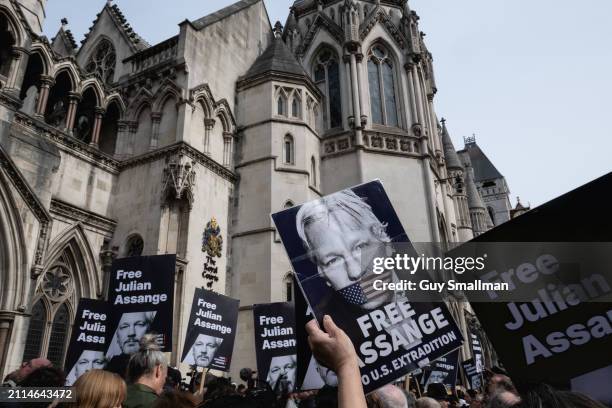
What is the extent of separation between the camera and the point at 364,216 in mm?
3746

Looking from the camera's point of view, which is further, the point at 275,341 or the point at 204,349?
the point at 275,341

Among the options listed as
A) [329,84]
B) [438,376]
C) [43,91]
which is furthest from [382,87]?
[438,376]

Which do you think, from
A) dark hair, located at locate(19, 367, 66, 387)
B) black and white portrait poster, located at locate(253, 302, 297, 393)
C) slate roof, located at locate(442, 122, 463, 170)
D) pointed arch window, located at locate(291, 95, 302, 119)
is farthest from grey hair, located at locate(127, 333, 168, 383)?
slate roof, located at locate(442, 122, 463, 170)

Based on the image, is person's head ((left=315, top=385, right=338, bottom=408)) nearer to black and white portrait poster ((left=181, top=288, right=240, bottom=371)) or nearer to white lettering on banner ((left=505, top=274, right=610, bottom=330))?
white lettering on banner ((left=505, top=274, right=610, bottom=330))

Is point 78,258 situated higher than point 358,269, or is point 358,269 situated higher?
point 78,258

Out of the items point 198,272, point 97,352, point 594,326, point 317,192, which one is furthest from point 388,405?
point 317,192

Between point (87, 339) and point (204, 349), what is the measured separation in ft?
6.51

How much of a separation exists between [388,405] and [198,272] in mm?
12386

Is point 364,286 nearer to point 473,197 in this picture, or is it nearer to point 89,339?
point 89,339

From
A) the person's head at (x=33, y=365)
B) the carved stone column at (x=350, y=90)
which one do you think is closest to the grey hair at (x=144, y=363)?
the person's head at (x=33, y=365)

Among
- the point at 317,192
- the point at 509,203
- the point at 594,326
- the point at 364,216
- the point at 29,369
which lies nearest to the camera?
the point at 594,326

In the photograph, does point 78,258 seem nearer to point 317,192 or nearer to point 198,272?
point 198,272

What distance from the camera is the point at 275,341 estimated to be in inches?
324

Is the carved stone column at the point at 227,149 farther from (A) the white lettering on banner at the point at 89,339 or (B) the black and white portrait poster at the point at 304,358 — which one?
(B) the black and white portrait poster at the point at 304,358
